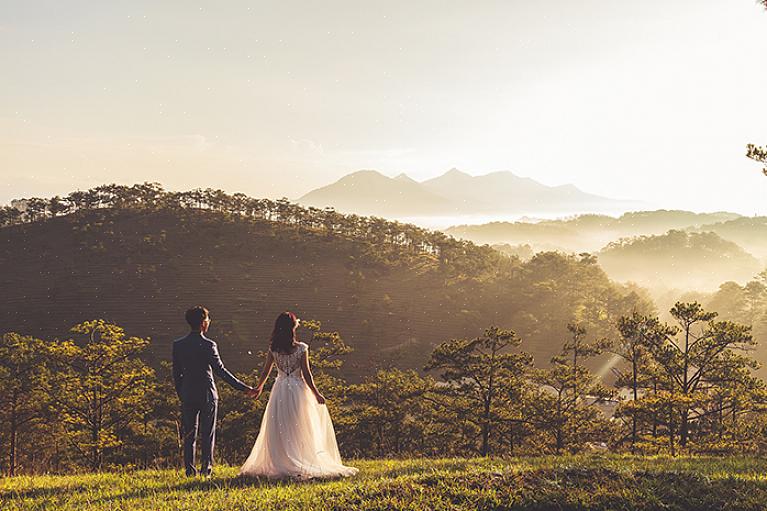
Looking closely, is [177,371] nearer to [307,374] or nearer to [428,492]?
[307,374]

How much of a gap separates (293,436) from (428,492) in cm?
215

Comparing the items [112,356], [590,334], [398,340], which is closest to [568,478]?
[112,356]

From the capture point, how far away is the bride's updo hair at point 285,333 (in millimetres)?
7289

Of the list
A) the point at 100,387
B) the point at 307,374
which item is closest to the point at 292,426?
→ the point at 307,374

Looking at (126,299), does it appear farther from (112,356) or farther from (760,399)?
(760,399)

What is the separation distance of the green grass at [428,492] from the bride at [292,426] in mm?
352

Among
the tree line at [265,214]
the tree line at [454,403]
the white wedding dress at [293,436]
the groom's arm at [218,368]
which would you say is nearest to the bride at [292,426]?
the white wedding dress at [293,436]

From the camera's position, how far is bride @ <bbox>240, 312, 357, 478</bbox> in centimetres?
711

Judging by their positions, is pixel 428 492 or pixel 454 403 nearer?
pixel 428 492

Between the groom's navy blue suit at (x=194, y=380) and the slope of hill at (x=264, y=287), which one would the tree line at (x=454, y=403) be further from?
the slope of hill at (x=264, y=287)

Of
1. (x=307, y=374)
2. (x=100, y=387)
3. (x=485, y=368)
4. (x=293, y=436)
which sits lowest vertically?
(x=100, y=387)

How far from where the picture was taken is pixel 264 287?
3364 inches

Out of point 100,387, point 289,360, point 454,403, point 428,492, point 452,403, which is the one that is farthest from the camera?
point 452,403

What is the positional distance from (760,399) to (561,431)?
853 cm
